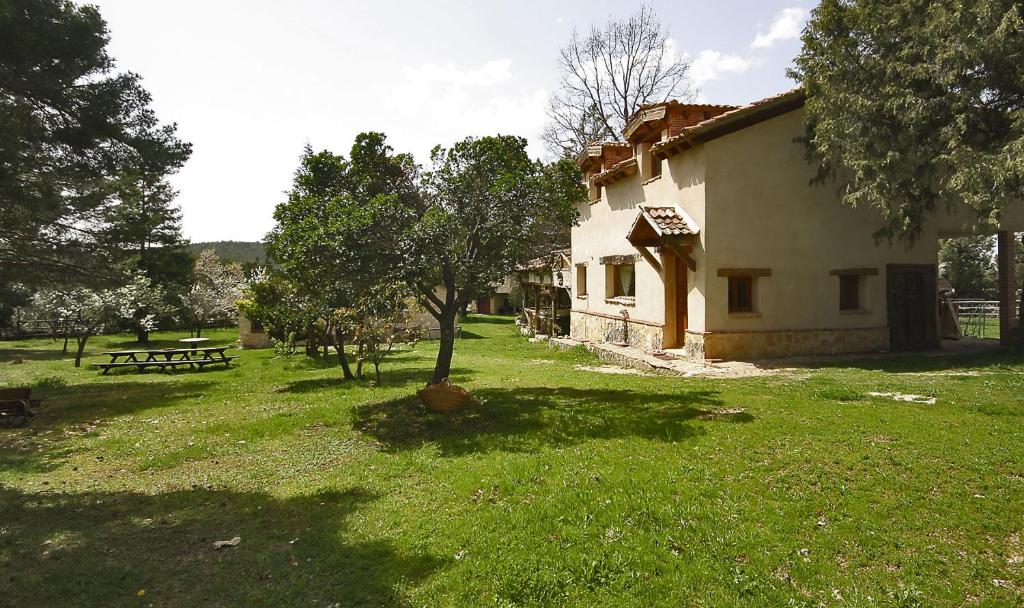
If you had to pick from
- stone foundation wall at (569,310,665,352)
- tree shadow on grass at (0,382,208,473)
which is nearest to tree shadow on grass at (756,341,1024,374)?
stone foundation wall at (569,310,665,352)

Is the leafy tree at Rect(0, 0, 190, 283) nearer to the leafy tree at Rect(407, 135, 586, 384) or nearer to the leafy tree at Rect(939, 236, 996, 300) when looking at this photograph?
the leafy tree at Rect(407, 135, 586, 384)

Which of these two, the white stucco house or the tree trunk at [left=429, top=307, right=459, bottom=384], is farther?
the white stucco house

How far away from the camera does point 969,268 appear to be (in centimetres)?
3909

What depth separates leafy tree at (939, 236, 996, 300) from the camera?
38.1 m

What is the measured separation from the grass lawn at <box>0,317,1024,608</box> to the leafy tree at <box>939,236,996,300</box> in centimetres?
3390

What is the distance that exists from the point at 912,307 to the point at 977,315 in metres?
15.4

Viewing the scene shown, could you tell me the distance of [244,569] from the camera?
16.8ft

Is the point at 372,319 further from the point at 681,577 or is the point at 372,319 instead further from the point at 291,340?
the point at 681,577

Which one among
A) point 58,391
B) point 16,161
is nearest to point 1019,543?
point 16,161

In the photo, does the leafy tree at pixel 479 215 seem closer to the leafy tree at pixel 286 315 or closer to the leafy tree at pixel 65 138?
the leafy tree at pixel 286 315

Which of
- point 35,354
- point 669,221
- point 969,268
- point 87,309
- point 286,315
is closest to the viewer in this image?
point 669,221

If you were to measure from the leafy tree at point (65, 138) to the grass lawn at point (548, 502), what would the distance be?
4.47m

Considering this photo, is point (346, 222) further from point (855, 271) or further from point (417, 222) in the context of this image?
point (855, 271)

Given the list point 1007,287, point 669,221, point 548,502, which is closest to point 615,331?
point 669,221
